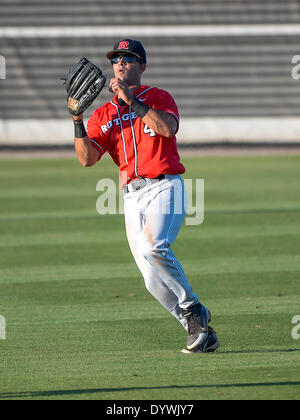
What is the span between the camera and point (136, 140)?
21.3 feet

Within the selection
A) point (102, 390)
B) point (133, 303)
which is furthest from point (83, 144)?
point (133, 303)

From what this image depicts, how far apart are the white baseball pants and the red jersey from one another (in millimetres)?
119


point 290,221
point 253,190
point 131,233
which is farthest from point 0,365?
point 253,190

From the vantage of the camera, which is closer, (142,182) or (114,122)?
(142,182)

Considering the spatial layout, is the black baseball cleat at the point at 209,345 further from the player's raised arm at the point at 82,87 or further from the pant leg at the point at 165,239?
the player's raised arm at the point at 82,87

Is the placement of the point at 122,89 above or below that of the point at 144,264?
above

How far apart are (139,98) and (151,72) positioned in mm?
21426

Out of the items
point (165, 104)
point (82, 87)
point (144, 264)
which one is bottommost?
point (144, 264)

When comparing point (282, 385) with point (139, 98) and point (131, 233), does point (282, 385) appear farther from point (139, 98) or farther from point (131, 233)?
point (139, 98)

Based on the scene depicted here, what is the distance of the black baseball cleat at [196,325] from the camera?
6277mm

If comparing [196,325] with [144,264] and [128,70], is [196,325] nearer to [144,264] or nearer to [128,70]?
[144,264]

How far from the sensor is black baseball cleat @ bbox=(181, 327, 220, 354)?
20.7 ft

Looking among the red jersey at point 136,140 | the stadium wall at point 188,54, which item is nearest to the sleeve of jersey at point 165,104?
the red jersey at point 136,140

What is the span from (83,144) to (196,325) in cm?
153
